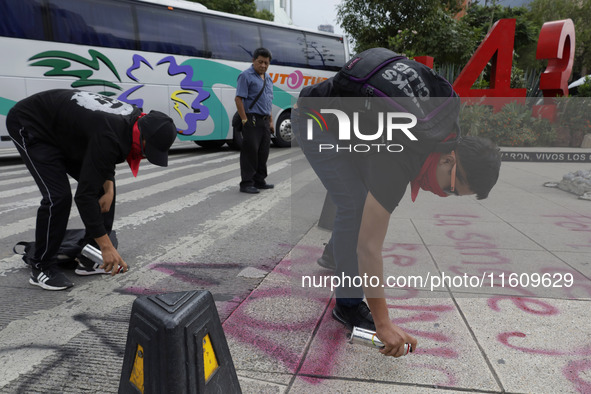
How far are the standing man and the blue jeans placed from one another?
12.2ft

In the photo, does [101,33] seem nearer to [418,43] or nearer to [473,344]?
[473,344]

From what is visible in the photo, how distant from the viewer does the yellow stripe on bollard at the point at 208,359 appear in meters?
1.40

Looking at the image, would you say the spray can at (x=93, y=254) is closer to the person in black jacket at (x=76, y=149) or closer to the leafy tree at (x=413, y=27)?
the person in black jacket at (x=76, y=149)

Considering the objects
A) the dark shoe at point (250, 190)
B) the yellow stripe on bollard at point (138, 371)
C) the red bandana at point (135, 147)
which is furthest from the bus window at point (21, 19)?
the yellow stripe on bollard at point (138, 371)

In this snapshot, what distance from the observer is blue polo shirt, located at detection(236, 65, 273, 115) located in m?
5.82

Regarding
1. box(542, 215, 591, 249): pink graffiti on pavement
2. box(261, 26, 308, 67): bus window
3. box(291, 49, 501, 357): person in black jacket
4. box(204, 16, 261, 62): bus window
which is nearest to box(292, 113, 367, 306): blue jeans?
box(291, 49, 501, 357): person in black jacket

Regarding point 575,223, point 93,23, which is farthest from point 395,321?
point 93,23

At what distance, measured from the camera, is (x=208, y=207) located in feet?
17.2

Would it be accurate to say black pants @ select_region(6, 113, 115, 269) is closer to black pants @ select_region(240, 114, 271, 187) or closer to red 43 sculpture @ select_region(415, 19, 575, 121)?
black pants @ select_region(240, 114, 271, 187)

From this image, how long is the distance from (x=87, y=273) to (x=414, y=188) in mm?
2351

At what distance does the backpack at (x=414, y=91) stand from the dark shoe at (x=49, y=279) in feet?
7.30

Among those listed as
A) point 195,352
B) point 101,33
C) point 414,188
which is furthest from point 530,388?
point 101,33

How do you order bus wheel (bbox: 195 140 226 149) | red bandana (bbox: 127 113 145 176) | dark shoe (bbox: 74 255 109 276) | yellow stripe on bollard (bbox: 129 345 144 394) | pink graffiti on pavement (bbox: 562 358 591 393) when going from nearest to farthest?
yellow stripe on bollard (bbox: 129 345 144 394) < pink graffiti on pavement (bbox: 562 358 591 393) < red bandana (bbox: 127 113 145 176) < dark shoe (bbox: 74 255 109 276) < bus wheel (bbox: 195 140 226 149)

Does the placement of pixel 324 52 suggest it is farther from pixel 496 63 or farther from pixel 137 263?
pixel 137 263
